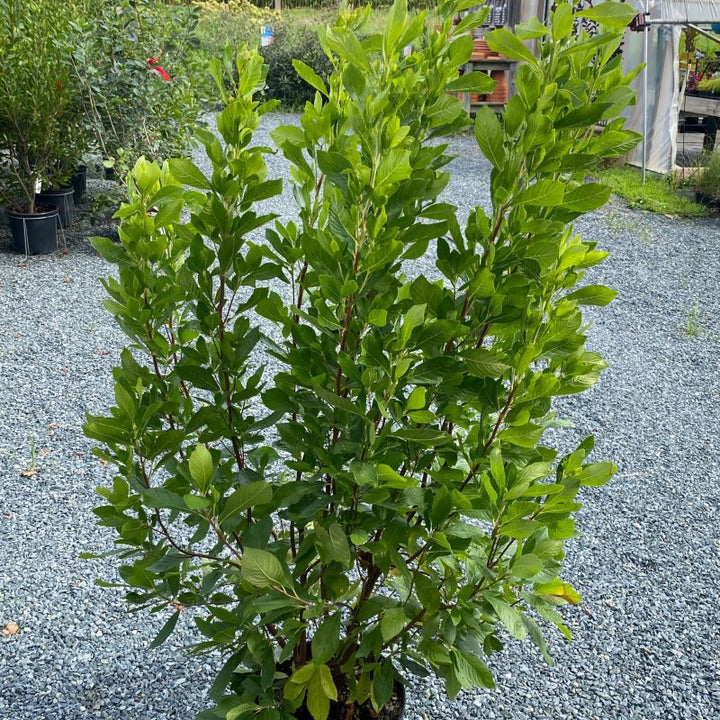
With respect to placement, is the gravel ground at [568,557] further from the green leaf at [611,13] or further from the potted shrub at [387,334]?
the green leaf at [611,13]

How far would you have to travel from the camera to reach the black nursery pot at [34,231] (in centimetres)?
611

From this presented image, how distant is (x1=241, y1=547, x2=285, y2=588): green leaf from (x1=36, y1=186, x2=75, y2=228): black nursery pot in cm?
589

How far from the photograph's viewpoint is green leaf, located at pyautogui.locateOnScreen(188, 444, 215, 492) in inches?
49.8

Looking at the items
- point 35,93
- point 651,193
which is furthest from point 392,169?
point 651,193

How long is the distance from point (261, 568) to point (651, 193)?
836 cm

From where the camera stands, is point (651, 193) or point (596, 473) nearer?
point (596, 473)

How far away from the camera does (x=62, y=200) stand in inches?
263

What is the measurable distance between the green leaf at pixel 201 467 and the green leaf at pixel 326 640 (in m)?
0.33

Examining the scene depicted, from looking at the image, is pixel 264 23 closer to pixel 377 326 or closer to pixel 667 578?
pixel 667 578

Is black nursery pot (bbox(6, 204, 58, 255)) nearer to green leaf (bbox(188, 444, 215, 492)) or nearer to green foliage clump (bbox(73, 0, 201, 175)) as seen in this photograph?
green foliage clump (bbox(73, 0, 201, 175))

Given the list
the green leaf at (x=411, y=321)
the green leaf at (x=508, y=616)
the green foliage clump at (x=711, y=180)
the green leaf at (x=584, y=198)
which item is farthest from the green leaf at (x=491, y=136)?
the green foliage clump at (x=711, y=180)

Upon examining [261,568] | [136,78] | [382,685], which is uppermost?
[136,78]

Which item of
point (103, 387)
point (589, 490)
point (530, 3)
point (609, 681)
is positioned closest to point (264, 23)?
point (530, 3)

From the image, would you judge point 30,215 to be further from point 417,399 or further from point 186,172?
point 417,399
